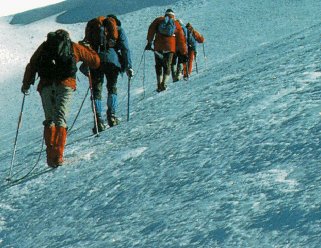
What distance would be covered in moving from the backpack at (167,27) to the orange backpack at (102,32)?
3.13 m

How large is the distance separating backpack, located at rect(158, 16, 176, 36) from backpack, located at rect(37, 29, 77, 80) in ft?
16.3

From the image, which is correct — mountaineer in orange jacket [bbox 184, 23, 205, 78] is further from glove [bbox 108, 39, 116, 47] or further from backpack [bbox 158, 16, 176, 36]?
glove [bbox 108, 39, 116, 47]

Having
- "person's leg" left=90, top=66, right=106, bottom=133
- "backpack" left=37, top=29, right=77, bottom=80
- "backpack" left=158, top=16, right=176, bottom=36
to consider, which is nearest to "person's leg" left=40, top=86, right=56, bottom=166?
"backpack" left=37, top=29, right=77, bottom=80

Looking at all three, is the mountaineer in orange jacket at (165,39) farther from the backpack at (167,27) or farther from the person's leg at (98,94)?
the person's leg at (98,94)

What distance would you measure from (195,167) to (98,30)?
3.77 m

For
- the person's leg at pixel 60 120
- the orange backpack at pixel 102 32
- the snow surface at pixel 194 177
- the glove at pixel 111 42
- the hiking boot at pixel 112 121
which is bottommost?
the hiking boot at pixel 112 121

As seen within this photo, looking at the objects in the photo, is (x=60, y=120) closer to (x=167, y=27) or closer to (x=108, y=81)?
(x=108, y=81)

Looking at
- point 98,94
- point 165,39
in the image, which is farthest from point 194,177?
point 165,39

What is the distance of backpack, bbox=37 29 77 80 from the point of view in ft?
18.5

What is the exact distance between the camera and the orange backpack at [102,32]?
7457 millimetres

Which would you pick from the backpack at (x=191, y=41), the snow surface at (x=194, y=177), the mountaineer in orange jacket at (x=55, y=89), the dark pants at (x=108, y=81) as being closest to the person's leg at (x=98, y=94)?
the dark pants at (x=108, y=81)

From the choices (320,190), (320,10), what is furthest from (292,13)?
(320,190)

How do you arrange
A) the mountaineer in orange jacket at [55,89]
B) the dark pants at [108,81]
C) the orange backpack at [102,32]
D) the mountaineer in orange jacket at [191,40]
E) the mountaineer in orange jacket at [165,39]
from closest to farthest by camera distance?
the mountaineer in orange jacket at [55,89], the orange backpack at [102,32], the dark pants at [108,81], the mountaineer in orange jacket at [165,39], the mountaineer in orange jacket at [191,40]

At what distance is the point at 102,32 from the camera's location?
7449mm
